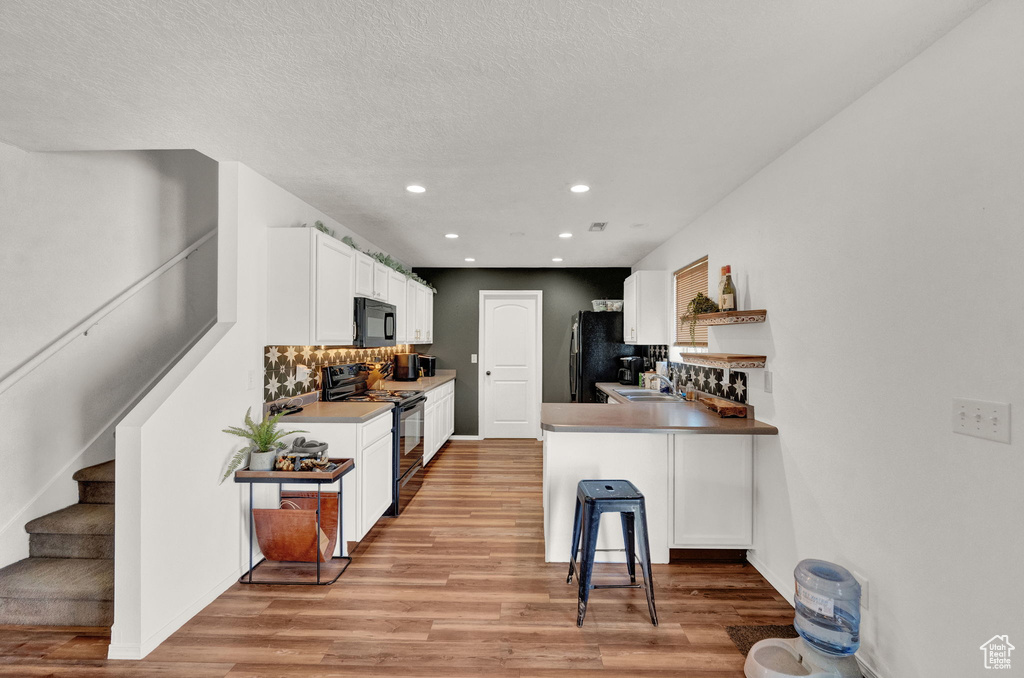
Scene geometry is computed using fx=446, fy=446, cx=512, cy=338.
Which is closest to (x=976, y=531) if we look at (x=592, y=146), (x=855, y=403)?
(x=855, y=403)

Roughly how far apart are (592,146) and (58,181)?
2.92 m

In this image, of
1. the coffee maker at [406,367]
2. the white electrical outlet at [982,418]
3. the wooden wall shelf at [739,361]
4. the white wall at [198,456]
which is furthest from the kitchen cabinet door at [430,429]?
the white electrical outlet at [982,418]

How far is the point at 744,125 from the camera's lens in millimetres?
2037

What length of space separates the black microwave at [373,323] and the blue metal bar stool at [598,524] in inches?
78.2

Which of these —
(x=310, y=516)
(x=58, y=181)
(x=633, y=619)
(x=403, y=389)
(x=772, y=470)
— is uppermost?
(x=58, y=181)

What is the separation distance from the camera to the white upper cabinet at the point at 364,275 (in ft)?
11.2

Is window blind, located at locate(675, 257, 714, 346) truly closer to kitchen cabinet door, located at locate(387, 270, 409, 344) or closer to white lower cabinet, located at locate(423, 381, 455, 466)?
white lower cabinet, located at locate(423, 381, 455, 466)

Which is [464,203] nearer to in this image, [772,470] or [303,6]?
[303,6]

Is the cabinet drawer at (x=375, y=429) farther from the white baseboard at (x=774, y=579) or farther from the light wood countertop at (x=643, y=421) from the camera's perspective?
the white baseboard at (x=774, y=579)

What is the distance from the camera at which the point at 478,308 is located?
607 cm

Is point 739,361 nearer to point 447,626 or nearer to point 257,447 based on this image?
point 447,626

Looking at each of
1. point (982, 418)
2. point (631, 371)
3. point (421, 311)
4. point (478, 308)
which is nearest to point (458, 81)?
point (982, 418)

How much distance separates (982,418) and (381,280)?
373cm

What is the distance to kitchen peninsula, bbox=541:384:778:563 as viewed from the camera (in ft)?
8.64
